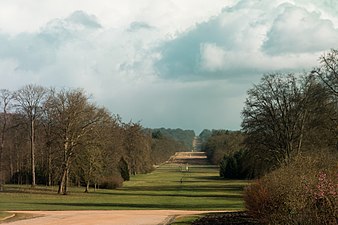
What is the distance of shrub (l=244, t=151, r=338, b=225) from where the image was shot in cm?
1352

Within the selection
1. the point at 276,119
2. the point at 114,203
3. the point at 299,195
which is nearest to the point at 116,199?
the point at 114,203

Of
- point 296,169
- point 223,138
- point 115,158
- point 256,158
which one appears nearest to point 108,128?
point 115,158

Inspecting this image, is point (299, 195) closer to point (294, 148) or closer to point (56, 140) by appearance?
point (294, 148)

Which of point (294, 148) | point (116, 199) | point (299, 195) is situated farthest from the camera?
point (116, 199)

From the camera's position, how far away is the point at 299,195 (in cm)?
1498

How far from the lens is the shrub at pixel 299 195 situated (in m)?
13.5

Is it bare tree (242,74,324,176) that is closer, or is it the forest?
the forest

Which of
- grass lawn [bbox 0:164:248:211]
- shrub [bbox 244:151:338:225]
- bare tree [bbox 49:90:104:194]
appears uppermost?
bare tree [bbox 49:90:104:194]

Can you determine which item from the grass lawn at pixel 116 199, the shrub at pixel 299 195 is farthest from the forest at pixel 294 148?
the grass lawn at pixel 116 199

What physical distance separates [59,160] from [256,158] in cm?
2462

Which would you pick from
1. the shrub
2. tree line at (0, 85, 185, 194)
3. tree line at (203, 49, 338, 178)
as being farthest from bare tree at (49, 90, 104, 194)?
the shrub

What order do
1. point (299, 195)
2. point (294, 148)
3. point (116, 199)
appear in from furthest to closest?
point (116, 199), point (294, 148), point (299, 195)

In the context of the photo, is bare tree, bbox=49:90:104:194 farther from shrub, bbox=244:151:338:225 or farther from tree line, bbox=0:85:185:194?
shrub, bbox=244:151:338:225

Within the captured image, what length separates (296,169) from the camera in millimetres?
19422
